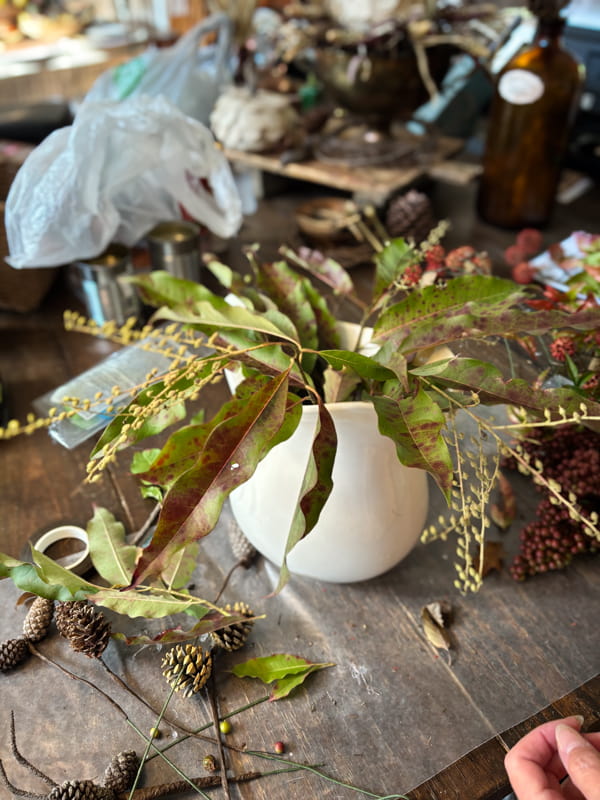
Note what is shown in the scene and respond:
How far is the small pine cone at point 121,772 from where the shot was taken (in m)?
0.52

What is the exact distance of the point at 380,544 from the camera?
0.64 metres

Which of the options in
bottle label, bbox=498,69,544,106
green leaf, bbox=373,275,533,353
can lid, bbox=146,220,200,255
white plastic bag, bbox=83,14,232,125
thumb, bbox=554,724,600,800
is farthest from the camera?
white plastic bag, bbox=83,14,232,125

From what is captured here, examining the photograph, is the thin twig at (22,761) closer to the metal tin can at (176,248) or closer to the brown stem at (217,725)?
the brown stem at (217,725)

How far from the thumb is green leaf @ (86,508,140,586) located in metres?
0.39

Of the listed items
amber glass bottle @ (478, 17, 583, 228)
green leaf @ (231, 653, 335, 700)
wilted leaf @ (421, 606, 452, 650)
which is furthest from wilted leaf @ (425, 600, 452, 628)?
amber glass bottle @ (478, 17, 583, 228)

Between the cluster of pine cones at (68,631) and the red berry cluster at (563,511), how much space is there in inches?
16.5

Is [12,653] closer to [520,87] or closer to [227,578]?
[227,578]

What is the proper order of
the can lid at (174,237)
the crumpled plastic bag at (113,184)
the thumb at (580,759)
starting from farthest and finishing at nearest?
1. the can lid at (174,237)
2. the crumpled plastic bag at (113,184)
3. the thumb at (580,759)

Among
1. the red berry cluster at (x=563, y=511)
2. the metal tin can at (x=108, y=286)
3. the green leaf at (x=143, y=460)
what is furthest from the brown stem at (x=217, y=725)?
the metal tin can at (x=108, y=286)

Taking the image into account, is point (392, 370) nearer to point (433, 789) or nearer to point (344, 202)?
point (433, 789)

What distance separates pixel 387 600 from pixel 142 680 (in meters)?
0.25

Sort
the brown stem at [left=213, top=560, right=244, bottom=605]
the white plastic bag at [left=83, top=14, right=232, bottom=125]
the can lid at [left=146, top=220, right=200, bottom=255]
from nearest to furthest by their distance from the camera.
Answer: the brown stem at [left=213, top=560, right=244, bottom=605] < the can lid at [left=146, top=220, right=200, bottom=255] < the white plastic bag at [left=83, top=14, right=232, bottom=125]

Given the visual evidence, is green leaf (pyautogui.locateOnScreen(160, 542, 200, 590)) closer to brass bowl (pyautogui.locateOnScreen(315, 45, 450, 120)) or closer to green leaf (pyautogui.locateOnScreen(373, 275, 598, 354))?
green leaf (pyautogui.locateOnScreen(373, 275, 598, 354))

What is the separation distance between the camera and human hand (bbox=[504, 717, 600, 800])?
0.47 meters
